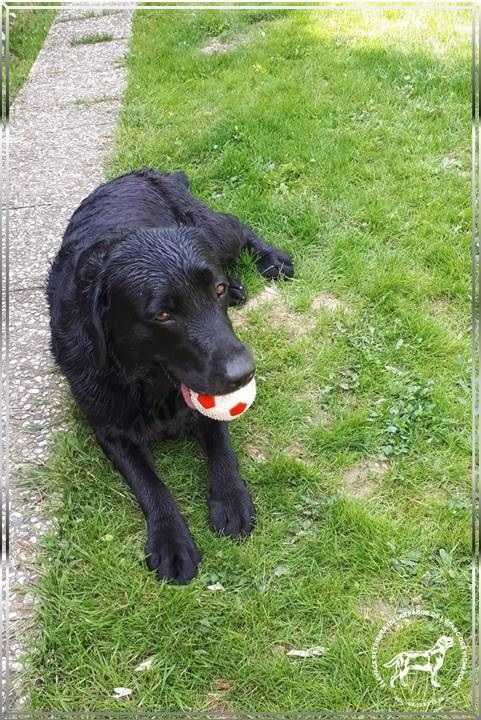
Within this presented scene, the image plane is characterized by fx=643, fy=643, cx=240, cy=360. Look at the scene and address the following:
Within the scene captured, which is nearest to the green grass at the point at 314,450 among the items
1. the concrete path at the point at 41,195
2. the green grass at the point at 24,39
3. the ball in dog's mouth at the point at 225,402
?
the concrete path at the point at 41,195

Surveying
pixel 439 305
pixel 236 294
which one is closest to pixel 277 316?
pixel 236 294

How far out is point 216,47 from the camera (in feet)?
23.3

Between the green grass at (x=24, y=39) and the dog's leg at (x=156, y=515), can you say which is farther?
the green grass at (x=24, y=39)

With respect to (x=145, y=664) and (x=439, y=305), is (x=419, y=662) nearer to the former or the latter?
(x=145, y=664)

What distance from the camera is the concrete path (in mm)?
2803

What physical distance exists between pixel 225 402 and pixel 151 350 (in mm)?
363

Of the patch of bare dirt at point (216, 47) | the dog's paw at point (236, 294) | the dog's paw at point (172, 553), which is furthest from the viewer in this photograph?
the patch of bare dirt at point (216, 47)

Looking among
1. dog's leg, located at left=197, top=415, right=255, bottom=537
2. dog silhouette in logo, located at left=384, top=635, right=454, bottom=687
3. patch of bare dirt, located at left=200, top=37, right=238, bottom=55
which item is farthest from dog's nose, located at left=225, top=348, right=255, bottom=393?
patch of bare dirt, located at left=200, top=37, right=238, bottom=55

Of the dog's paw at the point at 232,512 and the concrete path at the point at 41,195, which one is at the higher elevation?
the dog's paw at the point at 232,512

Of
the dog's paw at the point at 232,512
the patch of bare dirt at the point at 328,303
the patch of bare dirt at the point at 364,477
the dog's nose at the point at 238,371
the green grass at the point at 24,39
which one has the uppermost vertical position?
the dog's nose at the point at 238,371

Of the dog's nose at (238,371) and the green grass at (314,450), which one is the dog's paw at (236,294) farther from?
the dog's nose at (238,371)

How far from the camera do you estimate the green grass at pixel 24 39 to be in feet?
23.9

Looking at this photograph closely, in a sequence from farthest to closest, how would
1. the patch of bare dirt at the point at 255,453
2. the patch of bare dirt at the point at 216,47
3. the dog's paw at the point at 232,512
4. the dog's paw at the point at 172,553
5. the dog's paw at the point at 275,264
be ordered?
1. the patch of bare dirt at the point at 216,47
2. the dog's paw at the point at 275,264
3. the patch of bare dirt at the point at 255,453
4. the dog's paw at the point at 232,512
5. the dog's paw at the point at 172,553

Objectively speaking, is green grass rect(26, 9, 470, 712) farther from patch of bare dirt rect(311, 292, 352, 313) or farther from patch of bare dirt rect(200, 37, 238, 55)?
patch of bare dirt rect(200, 37, 238, 55)
